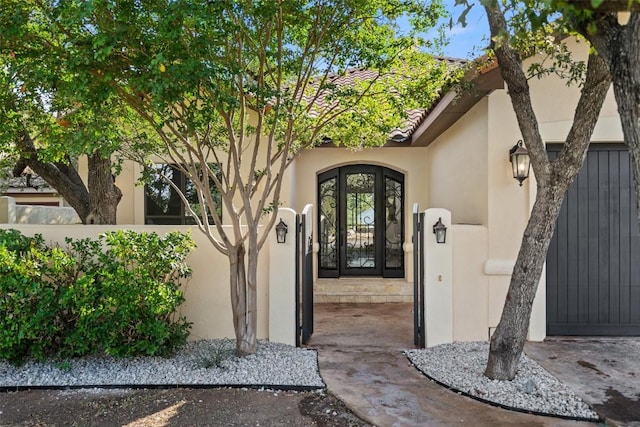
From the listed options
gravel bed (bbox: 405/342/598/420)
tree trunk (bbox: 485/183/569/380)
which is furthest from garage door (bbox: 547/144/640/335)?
tree trunk (bbox: 485/183/569/380)

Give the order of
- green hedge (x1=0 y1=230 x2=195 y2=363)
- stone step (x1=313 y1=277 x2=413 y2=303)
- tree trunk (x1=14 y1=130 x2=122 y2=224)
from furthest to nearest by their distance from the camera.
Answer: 1. stone step (x1=313 y1=277 x2=413 y2=303)
2. tree trunk (x1=14 y1=130 x2=122 y2=224)
3. green hedge (x1=0 y1=230 x2=195 y2=363)

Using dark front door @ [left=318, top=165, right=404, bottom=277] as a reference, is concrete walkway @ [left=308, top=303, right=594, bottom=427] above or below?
below

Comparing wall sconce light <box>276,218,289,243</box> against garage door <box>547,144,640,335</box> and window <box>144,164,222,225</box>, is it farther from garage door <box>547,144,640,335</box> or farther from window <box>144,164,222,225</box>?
garage door <box>547,144,640,335</box>

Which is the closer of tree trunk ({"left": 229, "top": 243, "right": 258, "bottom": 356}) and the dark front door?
tree trunk ({"left": 229, "top": 243, "right": 258, "bottom": 356})

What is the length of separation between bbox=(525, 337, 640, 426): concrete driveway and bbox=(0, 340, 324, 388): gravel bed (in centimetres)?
276

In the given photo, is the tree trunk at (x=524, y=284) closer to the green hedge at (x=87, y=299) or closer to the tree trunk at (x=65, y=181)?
the green hedge at (x=87, y=299)

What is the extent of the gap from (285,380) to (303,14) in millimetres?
4108

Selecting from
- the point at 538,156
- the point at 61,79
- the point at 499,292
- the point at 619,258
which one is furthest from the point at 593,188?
the point at 61,79

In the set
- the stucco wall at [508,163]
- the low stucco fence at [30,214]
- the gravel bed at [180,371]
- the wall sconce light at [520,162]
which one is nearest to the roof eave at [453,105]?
the stucco wall at [508,163]

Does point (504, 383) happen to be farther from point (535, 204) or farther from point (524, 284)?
point (535, 204)

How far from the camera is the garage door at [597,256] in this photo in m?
6.79

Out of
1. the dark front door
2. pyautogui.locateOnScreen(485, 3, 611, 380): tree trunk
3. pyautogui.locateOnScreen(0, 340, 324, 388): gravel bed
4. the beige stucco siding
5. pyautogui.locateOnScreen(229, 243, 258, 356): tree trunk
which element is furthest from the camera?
the dark front door

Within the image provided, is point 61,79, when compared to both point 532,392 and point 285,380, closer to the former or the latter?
point 285,380

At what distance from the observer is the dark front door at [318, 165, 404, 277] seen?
11.5 metres
